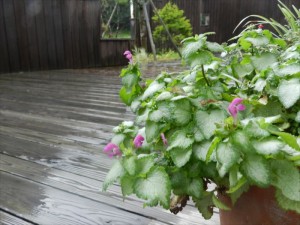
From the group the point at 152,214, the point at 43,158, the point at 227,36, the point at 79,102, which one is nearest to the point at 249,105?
→ the point at 152,214

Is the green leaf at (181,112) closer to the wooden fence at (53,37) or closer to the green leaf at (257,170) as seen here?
the green leaf at (257,170)

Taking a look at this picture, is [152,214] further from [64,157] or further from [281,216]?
[64,157]

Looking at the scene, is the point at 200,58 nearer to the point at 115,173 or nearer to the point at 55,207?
the point at 115,173

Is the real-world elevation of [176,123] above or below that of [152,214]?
above

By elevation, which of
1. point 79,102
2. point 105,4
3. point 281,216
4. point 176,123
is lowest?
point 79,102

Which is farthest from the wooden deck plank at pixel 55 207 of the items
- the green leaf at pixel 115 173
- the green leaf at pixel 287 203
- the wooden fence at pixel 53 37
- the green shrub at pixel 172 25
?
the green shrub at pixel 172 25

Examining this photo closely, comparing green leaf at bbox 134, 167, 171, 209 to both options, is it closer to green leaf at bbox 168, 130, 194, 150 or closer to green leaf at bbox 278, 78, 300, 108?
green leaf at bbox 168, 130, 194, 150
